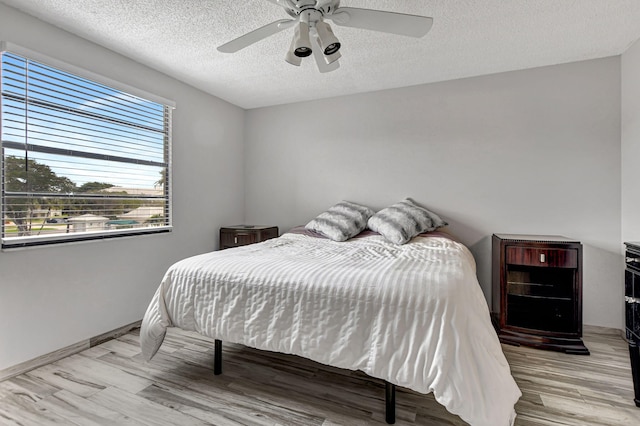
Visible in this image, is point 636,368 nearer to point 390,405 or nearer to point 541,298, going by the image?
point 541,298

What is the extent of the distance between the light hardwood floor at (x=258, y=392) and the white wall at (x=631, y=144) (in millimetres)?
1057

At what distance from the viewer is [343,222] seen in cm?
308

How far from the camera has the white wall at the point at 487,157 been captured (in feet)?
8.75

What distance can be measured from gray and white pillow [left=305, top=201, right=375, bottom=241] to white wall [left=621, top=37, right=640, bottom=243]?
2161 millimetres

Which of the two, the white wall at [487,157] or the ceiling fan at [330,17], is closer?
the ceiling fan at [330,17]

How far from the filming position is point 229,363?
2098mm

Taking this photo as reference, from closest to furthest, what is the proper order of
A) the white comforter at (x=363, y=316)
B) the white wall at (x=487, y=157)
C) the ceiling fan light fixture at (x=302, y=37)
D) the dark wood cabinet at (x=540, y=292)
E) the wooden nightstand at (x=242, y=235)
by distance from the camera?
the white comforter at (x=363, y=316), the ceiling fan light fixture at (x=302, y=37), the dark wood cabinet at (x=540, y=292), the white wall at (x=487, y=157), the wooden nightstand at (x=242, y=235)

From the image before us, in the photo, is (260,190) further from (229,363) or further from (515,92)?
(515,92)

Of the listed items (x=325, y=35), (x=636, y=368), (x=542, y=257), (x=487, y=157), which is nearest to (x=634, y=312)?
(x=636, y=368)

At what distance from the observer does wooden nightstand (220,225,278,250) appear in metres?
3.52

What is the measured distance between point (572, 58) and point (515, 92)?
472mm

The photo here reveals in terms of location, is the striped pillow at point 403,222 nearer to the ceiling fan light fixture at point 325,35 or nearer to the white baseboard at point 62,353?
the ceiling fan light fixture at point 325,35

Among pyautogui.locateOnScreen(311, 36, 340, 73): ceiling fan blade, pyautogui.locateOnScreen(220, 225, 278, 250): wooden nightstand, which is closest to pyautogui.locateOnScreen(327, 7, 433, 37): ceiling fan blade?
pyautogui.locateOnScreen(311, 36, 340, 73): ceiling fan blade

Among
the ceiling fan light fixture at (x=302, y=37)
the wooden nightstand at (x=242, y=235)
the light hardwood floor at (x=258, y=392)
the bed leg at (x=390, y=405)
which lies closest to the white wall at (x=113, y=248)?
the wooden nightstand at (x=242, y=235)
